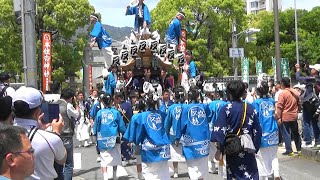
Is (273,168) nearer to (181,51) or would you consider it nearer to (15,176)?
(15,176)

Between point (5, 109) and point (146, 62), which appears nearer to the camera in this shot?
point (5, 109)

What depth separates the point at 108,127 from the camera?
9.81 m

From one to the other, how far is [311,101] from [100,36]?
832 cm

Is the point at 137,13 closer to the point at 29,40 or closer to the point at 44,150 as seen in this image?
the point at 29,40

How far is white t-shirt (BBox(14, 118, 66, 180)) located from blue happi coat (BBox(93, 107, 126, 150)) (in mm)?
5366

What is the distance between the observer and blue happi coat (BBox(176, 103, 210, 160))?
866 cm

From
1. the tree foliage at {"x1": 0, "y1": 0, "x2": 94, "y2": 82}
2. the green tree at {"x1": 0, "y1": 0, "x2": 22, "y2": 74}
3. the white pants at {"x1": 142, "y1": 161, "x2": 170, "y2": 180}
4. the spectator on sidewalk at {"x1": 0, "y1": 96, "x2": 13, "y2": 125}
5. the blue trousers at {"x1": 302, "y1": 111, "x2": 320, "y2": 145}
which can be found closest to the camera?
the spectator on sidewalk at {"x1": 0, "y1": 96, "x2": 13, "y2": 125}

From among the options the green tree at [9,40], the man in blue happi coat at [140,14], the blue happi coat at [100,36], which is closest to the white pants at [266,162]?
the man in blue happi coat at [140,14]

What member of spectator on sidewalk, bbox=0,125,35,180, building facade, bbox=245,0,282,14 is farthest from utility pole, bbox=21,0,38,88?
building facade, bbox=245,0,282,14

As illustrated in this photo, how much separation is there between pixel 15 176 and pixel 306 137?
33.4 ft

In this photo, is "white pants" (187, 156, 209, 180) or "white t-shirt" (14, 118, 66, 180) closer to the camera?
"white t-shirt" (14, 118, 66, 180)

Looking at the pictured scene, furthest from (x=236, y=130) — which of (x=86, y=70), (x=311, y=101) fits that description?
(x=86, y=70)

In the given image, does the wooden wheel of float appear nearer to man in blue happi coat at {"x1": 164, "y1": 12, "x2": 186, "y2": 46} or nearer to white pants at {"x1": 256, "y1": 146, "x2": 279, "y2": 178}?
man in blue happi coat at {"x1": 164, "y1": 12, "x2": 186, "y2": 46}

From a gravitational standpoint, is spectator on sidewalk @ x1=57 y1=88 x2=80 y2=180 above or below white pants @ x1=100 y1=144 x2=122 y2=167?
above
